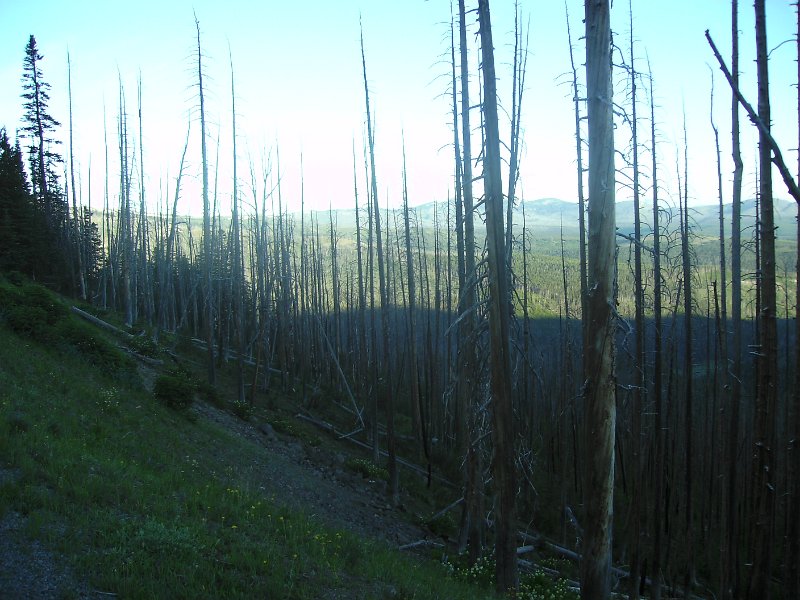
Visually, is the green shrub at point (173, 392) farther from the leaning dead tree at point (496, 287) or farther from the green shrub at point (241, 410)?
the leaning dead tree at point (496, 287)

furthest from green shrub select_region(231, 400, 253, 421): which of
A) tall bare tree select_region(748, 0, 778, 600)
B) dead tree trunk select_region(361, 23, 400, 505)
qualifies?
tall bare tree select_region(748, 0, 778, 600)

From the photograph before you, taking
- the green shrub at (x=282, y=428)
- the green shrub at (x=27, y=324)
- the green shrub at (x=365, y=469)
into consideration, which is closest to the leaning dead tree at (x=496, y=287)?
the green shrub at (x=27, y=324)

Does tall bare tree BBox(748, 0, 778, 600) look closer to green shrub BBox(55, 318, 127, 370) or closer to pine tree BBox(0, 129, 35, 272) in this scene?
green shrub BBox(55, 318, 127, 370)

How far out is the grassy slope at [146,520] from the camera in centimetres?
471

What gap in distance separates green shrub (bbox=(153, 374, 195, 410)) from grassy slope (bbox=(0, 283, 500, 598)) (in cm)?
281

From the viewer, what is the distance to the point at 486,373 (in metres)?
7.95

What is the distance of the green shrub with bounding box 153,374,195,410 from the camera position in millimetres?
12414

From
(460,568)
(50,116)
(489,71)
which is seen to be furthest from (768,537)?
(50,116)

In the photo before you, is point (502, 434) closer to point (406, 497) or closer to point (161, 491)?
point (161, 491)

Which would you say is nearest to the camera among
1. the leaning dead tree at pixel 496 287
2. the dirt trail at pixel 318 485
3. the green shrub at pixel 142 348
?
the leaning dead tree at pixel 496 287

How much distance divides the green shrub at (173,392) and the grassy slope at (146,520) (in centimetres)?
281

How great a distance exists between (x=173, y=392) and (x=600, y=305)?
10.8 metres

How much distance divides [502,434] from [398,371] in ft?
65.1

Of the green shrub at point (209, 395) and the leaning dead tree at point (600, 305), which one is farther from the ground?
the leaning dead tree at point (600, 305)
